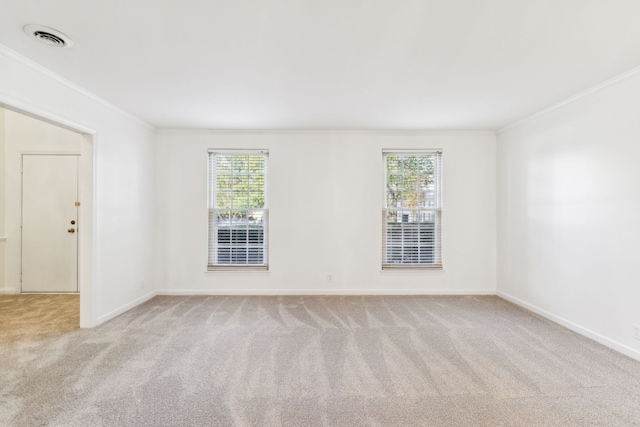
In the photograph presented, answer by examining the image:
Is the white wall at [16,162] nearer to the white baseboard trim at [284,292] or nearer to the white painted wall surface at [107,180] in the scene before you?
the white painted wall surface at [107,180]

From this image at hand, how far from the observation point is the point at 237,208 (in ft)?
16.5

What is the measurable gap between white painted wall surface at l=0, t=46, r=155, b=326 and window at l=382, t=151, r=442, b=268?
3.74 meters

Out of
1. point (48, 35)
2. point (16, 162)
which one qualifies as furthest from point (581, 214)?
point (16, 162)

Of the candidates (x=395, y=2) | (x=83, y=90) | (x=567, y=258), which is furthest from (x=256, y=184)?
(x=567, y=258)

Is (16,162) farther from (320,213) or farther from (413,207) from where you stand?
(413,207)

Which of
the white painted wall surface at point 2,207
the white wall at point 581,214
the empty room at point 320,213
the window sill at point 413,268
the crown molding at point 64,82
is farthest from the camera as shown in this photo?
the window sill at point 413,268

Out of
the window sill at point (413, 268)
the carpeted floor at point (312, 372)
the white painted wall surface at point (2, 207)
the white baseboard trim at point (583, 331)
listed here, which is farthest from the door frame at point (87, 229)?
the white baseboard trim at point (583, 331)

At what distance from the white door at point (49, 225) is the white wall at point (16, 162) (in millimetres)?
90

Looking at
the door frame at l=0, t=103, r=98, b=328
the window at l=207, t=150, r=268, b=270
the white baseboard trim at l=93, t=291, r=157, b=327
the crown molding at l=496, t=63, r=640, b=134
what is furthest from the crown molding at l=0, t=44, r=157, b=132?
the crown molding at l=496, t=63, r=640, b=134

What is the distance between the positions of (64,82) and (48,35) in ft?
3.37

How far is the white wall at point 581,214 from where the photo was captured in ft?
9.59

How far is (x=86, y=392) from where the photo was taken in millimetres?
2256

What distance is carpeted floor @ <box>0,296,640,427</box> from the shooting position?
2021 mm

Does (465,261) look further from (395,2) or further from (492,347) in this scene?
(395,2)
